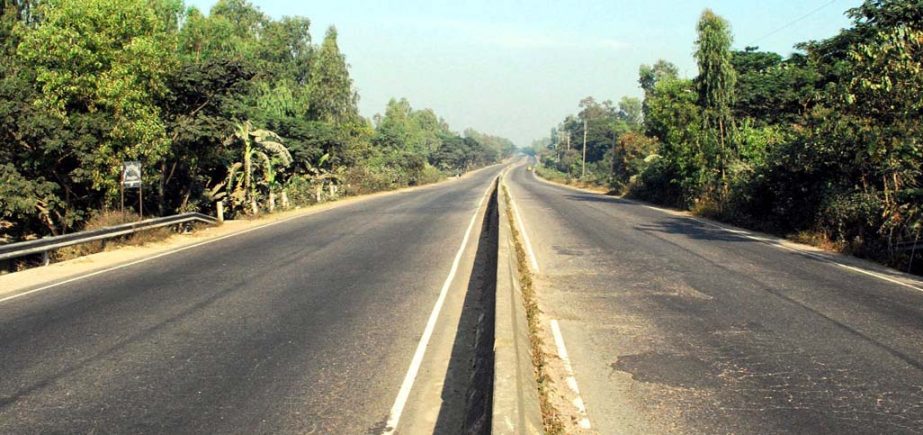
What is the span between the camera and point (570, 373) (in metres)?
5.80

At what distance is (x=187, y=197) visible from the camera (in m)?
23.3

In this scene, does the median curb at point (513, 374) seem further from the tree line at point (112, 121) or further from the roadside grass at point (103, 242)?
the tree line at point (112, 121)

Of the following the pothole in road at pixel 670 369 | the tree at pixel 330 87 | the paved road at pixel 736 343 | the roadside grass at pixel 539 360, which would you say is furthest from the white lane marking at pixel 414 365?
the tree at pixel 330 87

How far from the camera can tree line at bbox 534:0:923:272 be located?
13.9m

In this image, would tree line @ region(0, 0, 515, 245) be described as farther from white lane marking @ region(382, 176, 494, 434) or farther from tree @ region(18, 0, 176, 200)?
white lane marking @ region(382, 176, 494, 434)

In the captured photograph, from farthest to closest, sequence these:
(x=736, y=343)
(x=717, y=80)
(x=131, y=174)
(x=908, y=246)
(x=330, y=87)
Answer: (x=330, y=87)
(x=717, y=80)
(x=131, y=174)
(x=908, y=246)
(x=736, y=343)

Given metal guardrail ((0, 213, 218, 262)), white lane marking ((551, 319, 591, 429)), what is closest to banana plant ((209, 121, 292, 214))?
metal guardrail ((0, 213, 218, 262))

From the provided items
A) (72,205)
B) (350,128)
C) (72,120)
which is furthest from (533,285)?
(350,128)

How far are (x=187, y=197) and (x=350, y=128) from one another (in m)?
32.8

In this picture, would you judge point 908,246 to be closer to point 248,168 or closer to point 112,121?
point 112,121

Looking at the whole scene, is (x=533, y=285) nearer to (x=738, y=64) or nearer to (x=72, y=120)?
(x=72, y=120)

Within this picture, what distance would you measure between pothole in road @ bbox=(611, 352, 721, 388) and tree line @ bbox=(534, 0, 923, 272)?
29.6 feet

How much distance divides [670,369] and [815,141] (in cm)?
1392

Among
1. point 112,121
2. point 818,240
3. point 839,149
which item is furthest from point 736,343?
point 112,121
